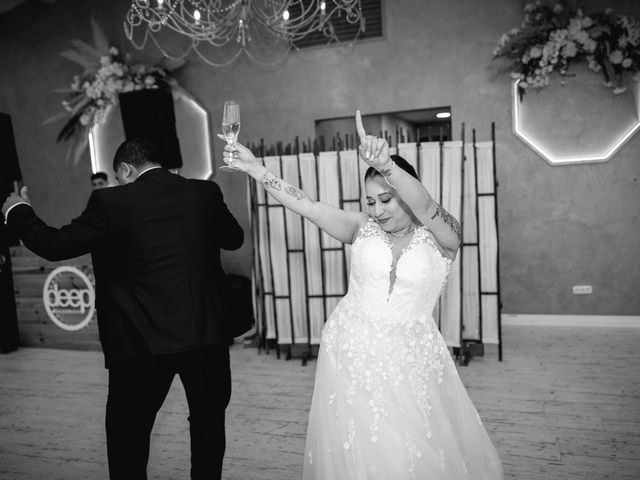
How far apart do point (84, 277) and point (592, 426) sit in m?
4.41

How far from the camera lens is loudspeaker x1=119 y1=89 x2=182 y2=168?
553 cm

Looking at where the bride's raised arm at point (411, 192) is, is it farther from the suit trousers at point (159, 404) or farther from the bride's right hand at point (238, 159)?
the suit trousers at point (159, 404)

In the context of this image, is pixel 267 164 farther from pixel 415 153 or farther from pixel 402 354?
pixel 402 354

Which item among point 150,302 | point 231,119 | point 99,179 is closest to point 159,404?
point 150,302

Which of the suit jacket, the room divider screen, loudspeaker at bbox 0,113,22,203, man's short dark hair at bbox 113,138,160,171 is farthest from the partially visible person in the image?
the suit jacket

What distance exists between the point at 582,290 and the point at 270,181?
4.33 metres

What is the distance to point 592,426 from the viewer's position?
3.06 meters

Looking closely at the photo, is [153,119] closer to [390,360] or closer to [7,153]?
[7,153]

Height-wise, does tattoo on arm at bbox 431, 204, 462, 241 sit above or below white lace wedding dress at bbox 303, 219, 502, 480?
above

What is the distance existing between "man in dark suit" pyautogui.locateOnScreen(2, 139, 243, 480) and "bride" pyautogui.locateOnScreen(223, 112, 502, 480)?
13.8 inches

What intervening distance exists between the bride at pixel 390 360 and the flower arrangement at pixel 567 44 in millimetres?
3633

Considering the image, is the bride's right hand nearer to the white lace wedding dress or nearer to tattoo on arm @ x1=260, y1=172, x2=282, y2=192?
tattoo on arm @ x1=260, y1=172, x2=282, y2=192

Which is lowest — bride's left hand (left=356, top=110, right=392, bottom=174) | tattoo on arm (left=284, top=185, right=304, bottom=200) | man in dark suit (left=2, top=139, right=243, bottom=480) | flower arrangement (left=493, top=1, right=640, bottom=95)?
man in dark suit (left=2, top=139, right=243, bottom=480)

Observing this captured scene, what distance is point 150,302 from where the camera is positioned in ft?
6.69
